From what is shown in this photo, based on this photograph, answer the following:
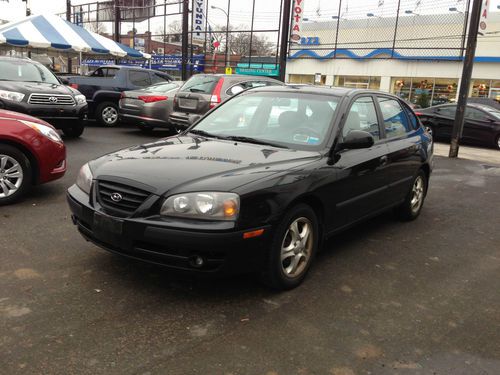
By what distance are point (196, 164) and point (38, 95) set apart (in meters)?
7.02

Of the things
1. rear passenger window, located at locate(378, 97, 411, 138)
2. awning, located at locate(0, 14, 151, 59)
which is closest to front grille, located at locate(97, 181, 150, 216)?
rear passenger window, located at locate(378, 97, 411, 138)

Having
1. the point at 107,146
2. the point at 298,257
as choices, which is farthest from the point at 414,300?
the point at 107,146

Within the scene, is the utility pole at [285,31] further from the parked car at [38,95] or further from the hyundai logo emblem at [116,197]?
the hyundai logo emblem at [116,197]

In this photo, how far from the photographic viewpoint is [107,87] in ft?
42.7

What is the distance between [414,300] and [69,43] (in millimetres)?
17835


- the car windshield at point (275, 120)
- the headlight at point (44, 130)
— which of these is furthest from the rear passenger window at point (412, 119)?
the headlight at point (44, 130)

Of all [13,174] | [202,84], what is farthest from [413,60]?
[13,174]

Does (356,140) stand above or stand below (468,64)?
below

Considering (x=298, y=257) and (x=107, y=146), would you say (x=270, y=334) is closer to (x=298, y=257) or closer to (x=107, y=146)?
(x=298, y=257)

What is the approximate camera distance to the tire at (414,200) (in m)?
5.47

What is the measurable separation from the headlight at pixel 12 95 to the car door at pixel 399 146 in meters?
7.00

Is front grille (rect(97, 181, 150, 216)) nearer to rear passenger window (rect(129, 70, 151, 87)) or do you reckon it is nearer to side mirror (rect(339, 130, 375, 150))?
side mirror (rect(339, 130, 375, 150))

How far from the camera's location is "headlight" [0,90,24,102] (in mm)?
8945

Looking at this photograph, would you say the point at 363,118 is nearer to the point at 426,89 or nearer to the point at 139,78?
the point at 139,78
